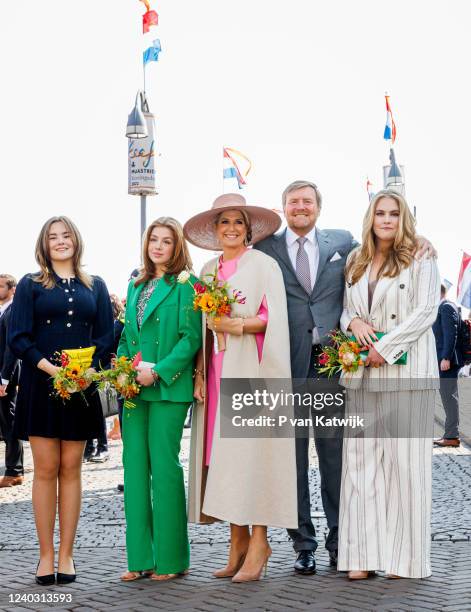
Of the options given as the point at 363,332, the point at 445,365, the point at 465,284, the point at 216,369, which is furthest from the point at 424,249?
the point at 465,284

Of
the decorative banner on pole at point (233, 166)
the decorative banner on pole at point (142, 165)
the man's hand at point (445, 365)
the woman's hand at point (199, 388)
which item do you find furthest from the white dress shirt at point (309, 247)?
the decorative banner on pole at point (233, 166)

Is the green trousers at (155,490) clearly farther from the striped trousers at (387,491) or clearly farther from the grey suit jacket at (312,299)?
the striped trousers at (387,491)

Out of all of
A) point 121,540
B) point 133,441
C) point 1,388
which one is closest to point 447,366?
point 1,388

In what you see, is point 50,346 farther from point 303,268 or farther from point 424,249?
point 424,249

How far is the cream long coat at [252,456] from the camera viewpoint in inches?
253

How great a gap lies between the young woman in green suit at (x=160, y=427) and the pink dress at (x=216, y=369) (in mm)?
132

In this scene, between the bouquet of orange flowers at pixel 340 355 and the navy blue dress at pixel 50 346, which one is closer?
the bouquet of orange flowers at pixel 340 355

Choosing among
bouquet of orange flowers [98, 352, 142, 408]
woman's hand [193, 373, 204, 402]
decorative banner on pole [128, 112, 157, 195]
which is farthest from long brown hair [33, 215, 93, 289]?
decorative banner on pole [128, 112, 157, 195]

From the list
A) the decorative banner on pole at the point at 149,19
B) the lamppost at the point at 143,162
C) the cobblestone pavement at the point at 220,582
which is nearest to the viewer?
the cobblestone pavement at the point at 220,582

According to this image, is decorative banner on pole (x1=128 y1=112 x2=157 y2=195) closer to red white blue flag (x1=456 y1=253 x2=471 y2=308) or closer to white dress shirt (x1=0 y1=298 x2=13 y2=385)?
red white blue flag (x1=456 y1=253 x2=471 y2=308)

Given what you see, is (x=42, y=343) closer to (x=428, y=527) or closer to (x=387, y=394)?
(x=387, y=394)

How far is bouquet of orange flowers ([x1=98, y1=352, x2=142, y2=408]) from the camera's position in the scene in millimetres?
6414

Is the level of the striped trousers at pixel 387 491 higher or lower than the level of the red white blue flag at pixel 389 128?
lower

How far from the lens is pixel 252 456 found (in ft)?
21.2
